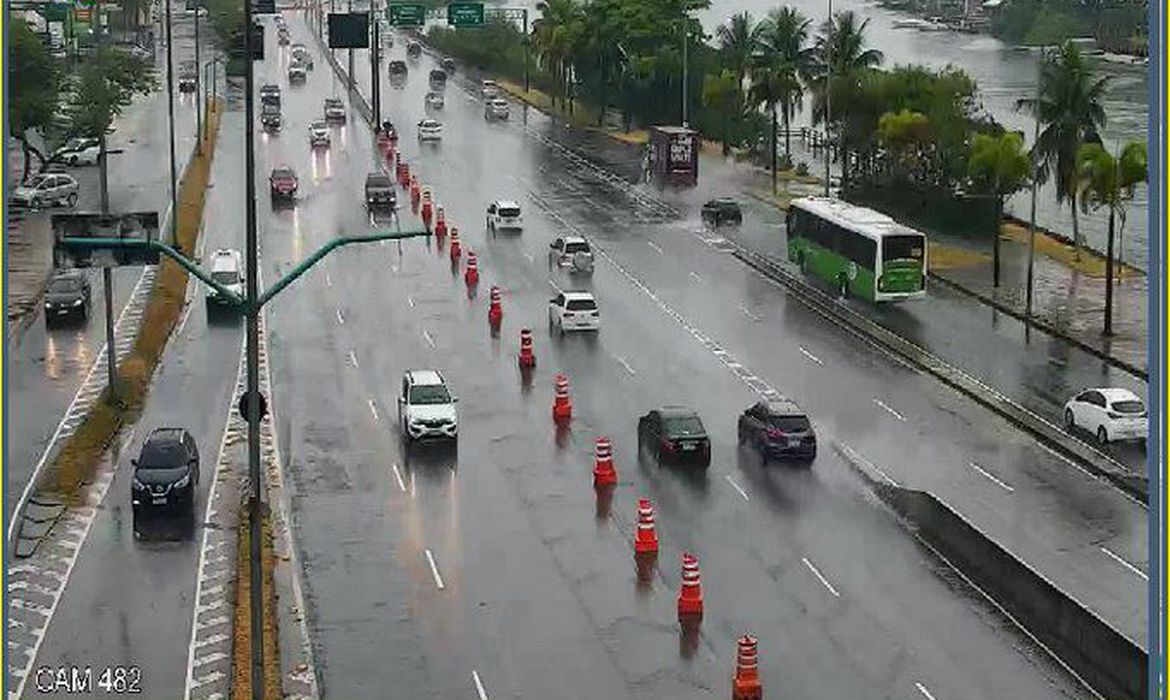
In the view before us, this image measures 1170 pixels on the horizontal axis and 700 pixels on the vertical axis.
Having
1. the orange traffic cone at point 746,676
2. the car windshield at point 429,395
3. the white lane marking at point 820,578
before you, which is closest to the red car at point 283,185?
the car windshield at point 429,395

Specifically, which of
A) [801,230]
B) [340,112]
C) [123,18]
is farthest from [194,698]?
[123,18]

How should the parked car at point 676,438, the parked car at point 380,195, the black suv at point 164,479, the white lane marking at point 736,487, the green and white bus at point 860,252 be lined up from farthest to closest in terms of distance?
1. the parked car at point 380,195
2. the green and white bus at point 860,252
3. the parked car at point 676,438
4. the white lane marking at point 736,487
5. the black suv at point 164,479

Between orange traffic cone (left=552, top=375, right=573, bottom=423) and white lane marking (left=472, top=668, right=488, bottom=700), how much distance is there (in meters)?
17.6

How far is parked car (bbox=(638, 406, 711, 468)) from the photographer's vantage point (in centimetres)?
4462

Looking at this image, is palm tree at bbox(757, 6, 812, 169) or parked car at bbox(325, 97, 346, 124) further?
parked car at bbox(325, 97, 346, 124)

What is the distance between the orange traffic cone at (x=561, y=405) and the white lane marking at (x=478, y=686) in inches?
691

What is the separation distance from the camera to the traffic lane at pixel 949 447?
38.1m

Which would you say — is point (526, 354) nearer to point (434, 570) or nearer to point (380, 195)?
point (434, 570)

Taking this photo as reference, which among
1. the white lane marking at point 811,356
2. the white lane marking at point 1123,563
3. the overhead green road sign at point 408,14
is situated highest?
the overhead green road sign at point 408,14

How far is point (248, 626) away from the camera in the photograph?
108 ft

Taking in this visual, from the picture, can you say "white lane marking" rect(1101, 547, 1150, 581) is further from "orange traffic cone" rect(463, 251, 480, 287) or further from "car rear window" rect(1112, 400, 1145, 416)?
"orange traffic cone" rect(463, 251, 480, 287)

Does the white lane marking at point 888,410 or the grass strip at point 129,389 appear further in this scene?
the white lane marking at point 888,410

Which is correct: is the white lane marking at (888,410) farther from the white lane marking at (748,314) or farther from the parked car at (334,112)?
the parked car at (334,112)

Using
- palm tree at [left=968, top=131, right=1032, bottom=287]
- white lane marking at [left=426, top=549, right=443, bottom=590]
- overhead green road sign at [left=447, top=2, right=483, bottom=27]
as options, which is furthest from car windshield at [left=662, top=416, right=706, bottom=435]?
overhead green road sign at [left=447, top=2, right=483, bottom=27]
